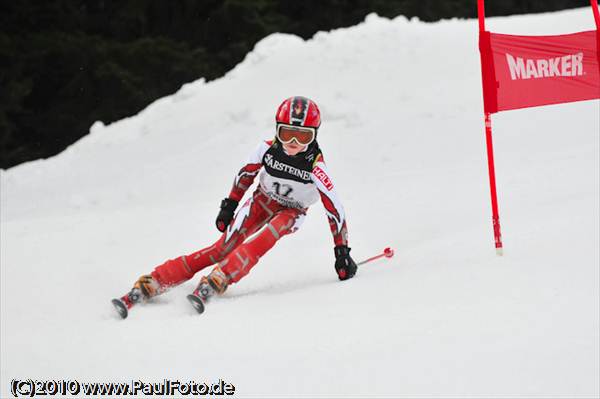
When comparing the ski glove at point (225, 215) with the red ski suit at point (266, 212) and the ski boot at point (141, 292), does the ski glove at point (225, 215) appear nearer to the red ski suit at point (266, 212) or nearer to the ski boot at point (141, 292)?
the red ski suit at point (266, 212)

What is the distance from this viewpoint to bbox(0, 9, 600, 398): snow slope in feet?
12.6

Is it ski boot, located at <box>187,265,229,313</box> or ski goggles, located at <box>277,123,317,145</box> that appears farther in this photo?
ski goggles, located at <box>277,123,317,145</box>

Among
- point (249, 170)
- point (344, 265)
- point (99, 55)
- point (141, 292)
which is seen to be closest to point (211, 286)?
point (141, 292)

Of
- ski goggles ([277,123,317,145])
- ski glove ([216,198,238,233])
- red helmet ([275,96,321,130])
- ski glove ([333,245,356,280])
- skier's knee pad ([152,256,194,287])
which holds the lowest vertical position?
ski glove ([333,245,356,280])

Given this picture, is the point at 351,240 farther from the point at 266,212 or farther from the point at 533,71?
the point at 533,71

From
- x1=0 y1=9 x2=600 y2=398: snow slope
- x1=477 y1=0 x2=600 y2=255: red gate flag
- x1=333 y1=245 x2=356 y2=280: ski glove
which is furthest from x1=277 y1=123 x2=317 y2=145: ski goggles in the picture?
x1=477 y1=0 x2=600 y2=255: red gate flag

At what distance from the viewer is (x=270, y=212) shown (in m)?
5.97

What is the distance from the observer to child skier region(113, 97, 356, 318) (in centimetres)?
532

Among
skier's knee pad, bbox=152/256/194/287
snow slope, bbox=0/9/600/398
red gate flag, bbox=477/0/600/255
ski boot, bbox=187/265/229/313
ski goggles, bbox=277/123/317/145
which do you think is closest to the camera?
snow slope, bbox=0/9/600/398

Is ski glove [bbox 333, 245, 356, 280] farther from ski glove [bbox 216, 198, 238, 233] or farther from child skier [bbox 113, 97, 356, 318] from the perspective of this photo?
ski glove [bbox 216, 198, 238, 233]

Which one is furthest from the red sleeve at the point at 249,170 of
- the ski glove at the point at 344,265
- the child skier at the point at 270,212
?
the ski glove at the point at 344,265

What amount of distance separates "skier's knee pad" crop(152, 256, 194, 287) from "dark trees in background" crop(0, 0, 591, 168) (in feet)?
34.9

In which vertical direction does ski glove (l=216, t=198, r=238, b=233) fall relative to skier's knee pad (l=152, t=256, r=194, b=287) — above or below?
above

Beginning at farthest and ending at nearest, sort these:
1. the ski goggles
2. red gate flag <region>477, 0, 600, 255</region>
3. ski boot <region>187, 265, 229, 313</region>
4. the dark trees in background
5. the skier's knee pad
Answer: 1. the dark trees in background
2. the ski goggles
3. the skier's knee pad
4. red gate flag <region>477, 0, 600, 255</region>
5. ski boot <region>187, 265, 229, 313</region>
